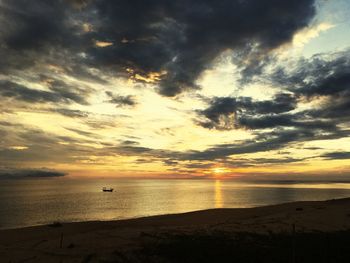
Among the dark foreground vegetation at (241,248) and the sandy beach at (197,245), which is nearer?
the dark foreground vegetation at (241,248)

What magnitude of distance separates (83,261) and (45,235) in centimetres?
1520

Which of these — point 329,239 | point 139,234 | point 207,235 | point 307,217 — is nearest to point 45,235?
point 139,234

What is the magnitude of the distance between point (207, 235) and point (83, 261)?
12.0 meters

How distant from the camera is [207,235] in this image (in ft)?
90.6

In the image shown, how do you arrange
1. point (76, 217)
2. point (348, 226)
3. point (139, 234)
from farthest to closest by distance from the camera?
point (76, 217) < point (348, 226) < point (139, 234)

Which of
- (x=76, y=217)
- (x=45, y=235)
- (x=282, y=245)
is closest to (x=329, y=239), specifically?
(x=282, y=245)

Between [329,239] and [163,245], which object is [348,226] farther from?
[163,245]

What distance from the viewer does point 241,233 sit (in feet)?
92.7

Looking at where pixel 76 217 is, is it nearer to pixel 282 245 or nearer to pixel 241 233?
pixel 241 233

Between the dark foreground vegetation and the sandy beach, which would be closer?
the dark foreground vegetation

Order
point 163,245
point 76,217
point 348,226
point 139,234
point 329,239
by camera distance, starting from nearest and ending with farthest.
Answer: point 163,245
point 329,239
point 139,234
point 348,226
point 76,217

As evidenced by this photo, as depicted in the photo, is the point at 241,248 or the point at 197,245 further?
the point at 197,245

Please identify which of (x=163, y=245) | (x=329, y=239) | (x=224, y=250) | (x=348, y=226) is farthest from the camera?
(x=348, y=226)

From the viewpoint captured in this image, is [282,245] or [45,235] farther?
[45,235]
